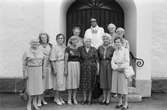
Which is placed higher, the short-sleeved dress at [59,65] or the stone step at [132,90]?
the short-sleeved dress at [59,65]

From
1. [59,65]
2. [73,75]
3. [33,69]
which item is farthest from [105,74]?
[33,69]

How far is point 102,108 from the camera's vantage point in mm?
6180

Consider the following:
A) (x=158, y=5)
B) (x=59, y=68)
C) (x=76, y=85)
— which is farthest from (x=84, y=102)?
(x=158, y=5)

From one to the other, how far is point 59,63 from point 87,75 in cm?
72

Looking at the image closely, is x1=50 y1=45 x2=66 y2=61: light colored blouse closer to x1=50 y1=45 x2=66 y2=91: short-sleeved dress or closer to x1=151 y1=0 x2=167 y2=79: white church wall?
x1=50 y1=45 x2=66 y2=91: short-sleeved dress

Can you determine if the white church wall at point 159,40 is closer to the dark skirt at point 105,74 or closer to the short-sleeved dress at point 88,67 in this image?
the dark skirt at point 105,74

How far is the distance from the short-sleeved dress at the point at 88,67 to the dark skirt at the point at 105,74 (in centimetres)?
17

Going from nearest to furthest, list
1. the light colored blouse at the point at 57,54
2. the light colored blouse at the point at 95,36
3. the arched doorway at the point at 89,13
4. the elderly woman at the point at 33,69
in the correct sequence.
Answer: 1. the elderly woman at the point at 33,69
2. the light colored blouse at the point at 57,54
3. the light colored blouse at the point at 95,36
4. the arched doorway at the point at 89,13

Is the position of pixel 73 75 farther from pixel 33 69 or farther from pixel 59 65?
pixel 33 69

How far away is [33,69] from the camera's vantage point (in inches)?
230

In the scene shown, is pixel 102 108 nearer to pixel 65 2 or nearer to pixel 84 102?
pixel 84 102

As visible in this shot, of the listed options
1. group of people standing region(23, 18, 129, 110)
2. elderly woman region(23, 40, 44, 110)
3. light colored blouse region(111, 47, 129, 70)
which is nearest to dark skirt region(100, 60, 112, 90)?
group of people standing region(23, 18, 129, 110)

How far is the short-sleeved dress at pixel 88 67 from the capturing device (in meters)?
6.24

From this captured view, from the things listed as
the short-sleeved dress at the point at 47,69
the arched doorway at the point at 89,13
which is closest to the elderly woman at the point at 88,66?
the short-sleeved dress at the point at 47,69
